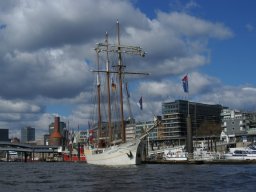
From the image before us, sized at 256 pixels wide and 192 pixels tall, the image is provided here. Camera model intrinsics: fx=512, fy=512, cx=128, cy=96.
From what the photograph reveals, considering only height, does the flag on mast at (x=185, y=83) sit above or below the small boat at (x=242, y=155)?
above

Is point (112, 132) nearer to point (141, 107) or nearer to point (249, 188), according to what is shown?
point (141, 107)

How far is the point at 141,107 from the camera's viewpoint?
411ft

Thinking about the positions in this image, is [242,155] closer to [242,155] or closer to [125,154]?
[242,155]

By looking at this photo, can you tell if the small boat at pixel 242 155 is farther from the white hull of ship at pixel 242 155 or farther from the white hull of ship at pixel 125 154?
the white hull of ship at pixel 125 154

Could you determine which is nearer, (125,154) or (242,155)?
(125,154)

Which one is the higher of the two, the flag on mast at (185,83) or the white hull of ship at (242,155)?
the flag on mast at (185,83)

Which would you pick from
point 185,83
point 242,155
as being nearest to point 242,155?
point 242,155

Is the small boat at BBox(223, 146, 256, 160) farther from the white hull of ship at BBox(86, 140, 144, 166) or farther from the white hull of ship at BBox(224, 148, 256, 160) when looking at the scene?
the white hull of ship at BBox(86, 140, 144, 166)

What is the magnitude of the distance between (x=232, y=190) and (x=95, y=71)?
10321 centimetres

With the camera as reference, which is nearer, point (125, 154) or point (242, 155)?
point (125, 154)

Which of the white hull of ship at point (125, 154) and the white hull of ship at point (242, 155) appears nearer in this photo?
the white hull of ship at point (125, 154)

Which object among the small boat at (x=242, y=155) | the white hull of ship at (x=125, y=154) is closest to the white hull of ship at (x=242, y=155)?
the small boat at (x=242, y=155)

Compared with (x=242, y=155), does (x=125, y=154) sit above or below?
above

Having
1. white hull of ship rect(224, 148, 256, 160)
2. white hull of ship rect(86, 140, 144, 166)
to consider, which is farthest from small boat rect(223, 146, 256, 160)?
white hull of ship rect(86, 140, 144, 166)
